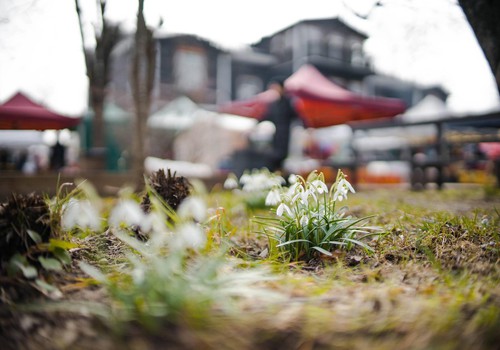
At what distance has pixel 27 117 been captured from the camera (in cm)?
689

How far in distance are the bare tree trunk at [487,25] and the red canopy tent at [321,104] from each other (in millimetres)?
4441

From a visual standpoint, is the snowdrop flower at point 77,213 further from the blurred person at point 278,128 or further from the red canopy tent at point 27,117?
the red canopy tent at point 27,117

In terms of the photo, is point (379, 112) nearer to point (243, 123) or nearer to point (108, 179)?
point (243, 123)

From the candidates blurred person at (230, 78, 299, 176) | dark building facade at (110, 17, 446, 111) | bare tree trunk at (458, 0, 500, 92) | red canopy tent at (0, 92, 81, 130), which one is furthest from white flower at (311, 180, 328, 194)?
dark building facade at (110, 17, 446, 111)

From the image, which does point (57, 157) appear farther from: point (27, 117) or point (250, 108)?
point (250, 108)

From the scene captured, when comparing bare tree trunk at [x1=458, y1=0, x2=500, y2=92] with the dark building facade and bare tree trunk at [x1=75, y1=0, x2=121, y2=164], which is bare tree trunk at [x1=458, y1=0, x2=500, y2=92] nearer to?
bare tree trunk at [x1=75, y1=0, x2=121, y2=164]

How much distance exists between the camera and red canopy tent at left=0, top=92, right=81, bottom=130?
6.73m

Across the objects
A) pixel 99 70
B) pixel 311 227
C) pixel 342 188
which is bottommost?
pixel 311 227

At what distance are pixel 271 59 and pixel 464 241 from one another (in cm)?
2297

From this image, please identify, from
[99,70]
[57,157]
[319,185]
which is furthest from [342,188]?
[57,157]

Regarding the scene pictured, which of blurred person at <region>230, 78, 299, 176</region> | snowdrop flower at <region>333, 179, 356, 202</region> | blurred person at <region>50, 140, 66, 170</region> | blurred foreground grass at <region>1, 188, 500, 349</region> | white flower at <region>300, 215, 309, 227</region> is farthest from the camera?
blurred person at <region>50, 140, 66, 170</region>

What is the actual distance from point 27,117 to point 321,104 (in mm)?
5664

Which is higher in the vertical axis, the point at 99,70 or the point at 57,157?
the point at 99,70

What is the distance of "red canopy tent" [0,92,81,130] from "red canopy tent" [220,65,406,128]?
3.41 meters
